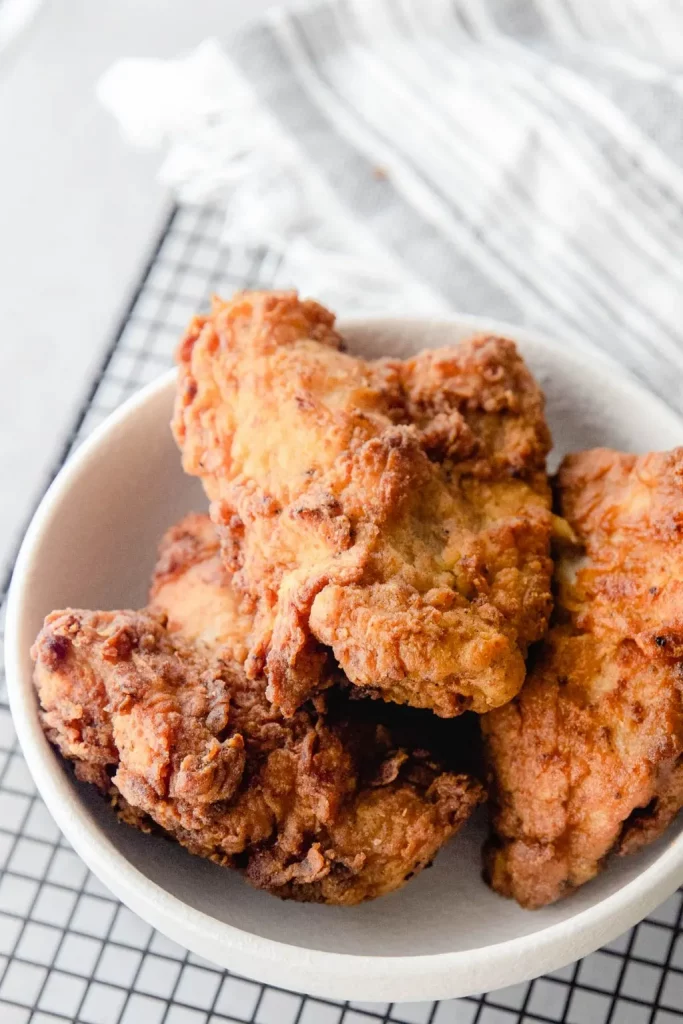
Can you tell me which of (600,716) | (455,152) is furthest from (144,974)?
(455,152)

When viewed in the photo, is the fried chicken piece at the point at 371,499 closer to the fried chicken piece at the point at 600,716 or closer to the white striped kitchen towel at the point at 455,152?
the fried chicken piece at the point at 600,716

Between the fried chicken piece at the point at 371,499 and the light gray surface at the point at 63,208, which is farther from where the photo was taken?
the light gray surface at the point at 63,208

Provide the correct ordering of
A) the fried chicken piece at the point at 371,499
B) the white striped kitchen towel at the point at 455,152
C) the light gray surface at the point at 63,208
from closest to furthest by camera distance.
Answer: the fried chicken piece at the point at 371,499
the white striped kitchen towel at the point at 455,152
the light gray surface at the point at 63,208

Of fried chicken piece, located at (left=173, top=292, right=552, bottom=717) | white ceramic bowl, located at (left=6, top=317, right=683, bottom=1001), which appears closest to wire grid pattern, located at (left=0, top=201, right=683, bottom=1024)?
white ceramic bowl, located at (left=6, top=317, right=683, bottom=1001)

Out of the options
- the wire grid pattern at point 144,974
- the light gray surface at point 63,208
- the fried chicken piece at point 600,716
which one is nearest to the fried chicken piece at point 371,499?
the fried chicken piece at point 600,716

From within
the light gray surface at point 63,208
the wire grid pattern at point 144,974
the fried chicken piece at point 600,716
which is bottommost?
the wire grid pattern at point 144,974

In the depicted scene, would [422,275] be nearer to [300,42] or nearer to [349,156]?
[349,156]

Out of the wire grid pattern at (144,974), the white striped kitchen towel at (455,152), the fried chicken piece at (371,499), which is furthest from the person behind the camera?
the white striped kitchen towel at (455,152)
